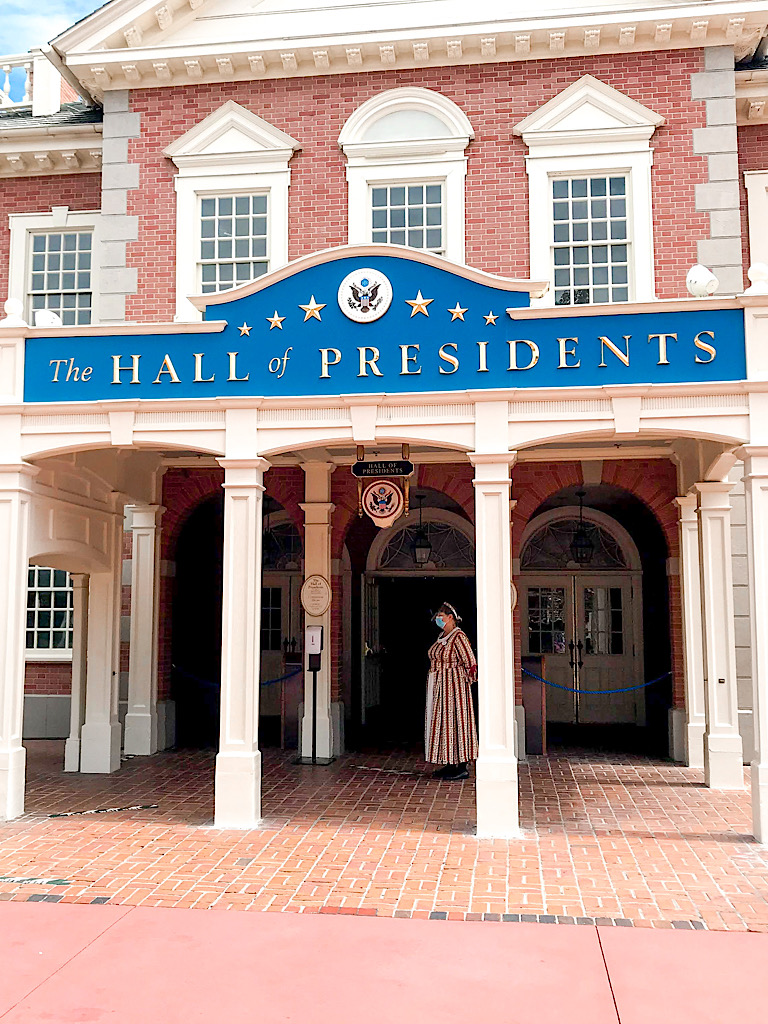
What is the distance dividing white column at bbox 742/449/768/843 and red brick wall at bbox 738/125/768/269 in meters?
5.42

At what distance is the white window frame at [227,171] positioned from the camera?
12438 millimetres

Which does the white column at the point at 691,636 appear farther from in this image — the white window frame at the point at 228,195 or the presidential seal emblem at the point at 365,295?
the white window frame at the point at 228,195

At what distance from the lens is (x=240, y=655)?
8758mm

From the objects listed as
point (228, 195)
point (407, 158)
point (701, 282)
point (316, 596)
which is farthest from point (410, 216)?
point (316, 596)

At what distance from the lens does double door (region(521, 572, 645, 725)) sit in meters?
16.6

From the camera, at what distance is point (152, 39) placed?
12.7m

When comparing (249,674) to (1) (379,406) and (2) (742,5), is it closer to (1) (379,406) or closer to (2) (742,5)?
(1) (379,406)

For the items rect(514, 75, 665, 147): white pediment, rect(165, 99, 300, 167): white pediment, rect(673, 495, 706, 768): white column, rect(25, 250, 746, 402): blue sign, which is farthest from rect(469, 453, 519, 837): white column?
rect(165, 99, 300, 167): white pediment

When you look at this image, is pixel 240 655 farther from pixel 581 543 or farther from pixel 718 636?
pixel 581 543

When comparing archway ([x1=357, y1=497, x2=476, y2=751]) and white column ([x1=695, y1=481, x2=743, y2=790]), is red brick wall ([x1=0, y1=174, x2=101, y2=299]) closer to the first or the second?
archway ([x1=357, y1=497, x2=476, y2=751])

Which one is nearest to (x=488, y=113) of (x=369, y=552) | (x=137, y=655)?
(x=369, y=552)

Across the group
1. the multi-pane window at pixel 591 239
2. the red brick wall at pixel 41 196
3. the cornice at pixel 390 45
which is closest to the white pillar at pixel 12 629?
the red brick wall at pixel 41 196

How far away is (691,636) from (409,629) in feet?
22.4

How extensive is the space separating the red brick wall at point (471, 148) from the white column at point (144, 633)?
282 centimetres
